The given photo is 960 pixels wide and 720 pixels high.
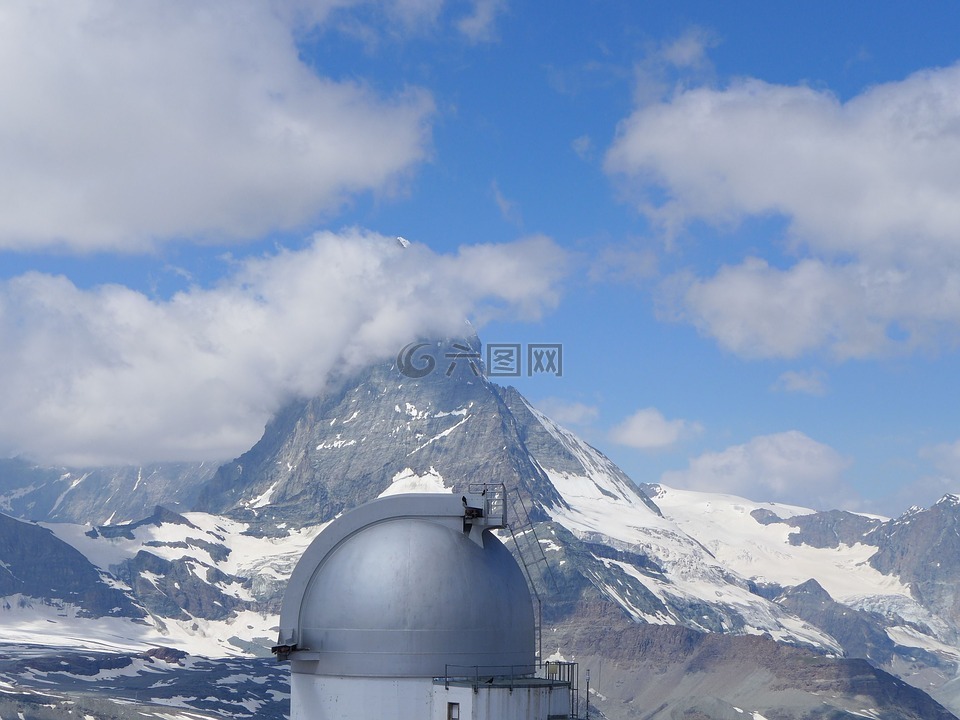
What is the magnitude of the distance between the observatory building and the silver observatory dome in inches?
1.1

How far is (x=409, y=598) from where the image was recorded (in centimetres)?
3697

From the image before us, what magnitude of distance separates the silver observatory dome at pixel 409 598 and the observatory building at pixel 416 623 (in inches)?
1.1

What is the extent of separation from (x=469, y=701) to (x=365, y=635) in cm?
335

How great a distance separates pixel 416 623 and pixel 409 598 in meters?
0.67

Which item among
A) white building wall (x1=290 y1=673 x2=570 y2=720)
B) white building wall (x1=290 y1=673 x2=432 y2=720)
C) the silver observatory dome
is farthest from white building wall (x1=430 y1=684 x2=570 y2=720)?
the silver observatory dome

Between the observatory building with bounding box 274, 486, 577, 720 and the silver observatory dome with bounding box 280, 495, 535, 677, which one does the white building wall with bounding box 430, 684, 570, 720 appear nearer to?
the observatory building with bounding box 274, 486, 577, 720

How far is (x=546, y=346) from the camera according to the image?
367 ft

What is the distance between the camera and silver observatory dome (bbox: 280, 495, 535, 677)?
36.8 m

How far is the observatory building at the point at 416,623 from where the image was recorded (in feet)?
120

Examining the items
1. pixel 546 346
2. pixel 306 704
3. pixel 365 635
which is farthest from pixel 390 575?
pixel 546 346

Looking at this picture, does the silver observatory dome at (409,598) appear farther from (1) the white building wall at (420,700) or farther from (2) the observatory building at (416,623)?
(1) the white building wall at (420,700)

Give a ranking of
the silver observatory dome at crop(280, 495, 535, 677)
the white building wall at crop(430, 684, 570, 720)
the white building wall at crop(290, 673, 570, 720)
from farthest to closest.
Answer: the silver observatory dome at crop(280, 495, 535, 677), the white building wall at crop(290, 673, 570, 720), the white building wall at crop(430, 684, 570, 720)

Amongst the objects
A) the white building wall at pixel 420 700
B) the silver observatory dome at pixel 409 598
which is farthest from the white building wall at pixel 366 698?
the silver observatory dome at pixel 409 598

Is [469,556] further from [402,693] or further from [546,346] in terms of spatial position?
[546,346]
